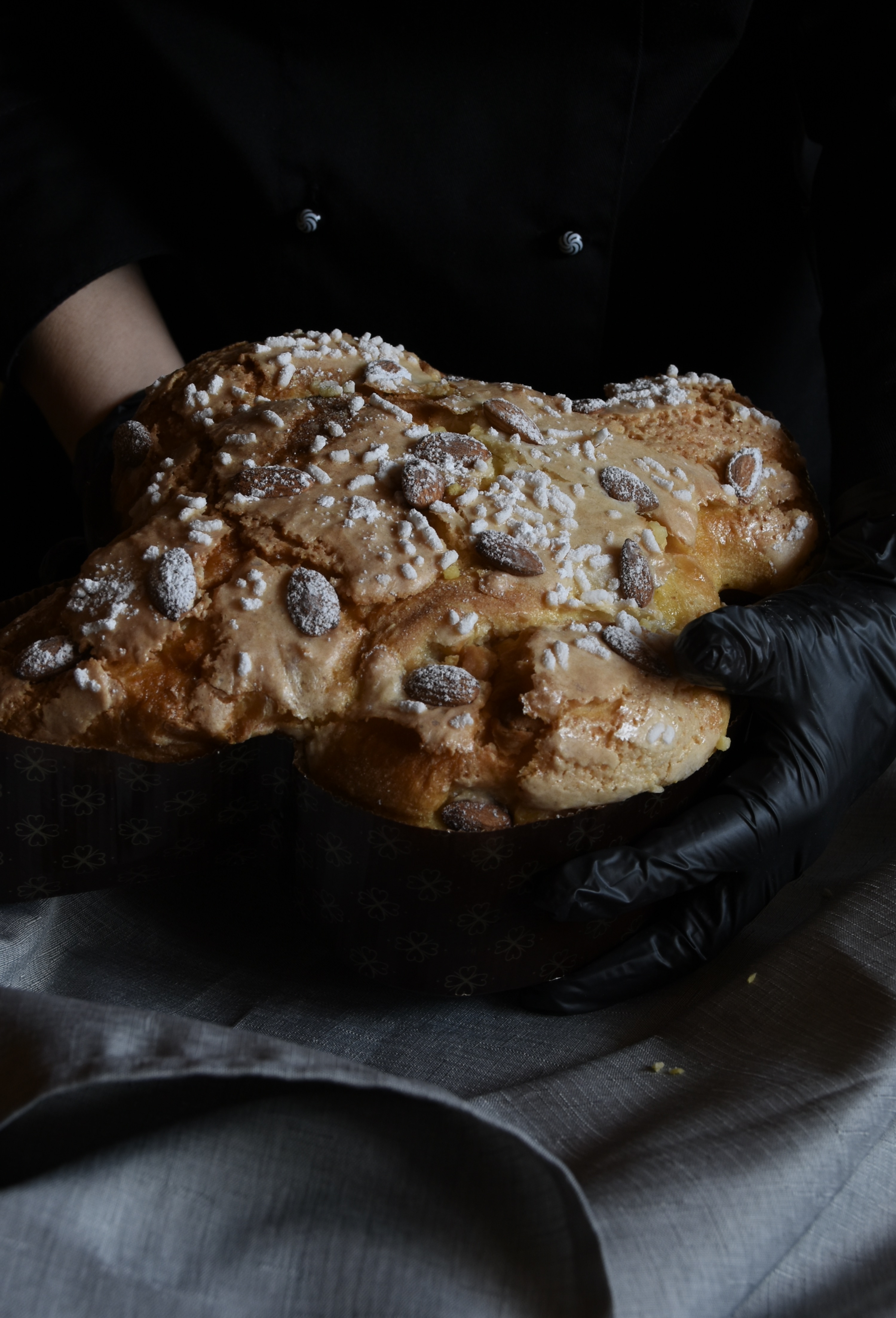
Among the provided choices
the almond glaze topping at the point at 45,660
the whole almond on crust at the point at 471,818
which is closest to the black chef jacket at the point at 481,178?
the whole almond on crust at the point at 471,818

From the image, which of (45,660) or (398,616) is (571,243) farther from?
(45,660)

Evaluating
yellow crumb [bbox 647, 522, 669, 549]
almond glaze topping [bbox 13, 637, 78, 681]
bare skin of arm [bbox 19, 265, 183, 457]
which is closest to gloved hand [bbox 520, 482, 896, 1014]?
yellow crumb [bbox 647, 522, 669, 549]

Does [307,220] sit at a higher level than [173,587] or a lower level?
higher

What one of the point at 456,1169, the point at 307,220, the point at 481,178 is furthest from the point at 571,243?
the point at 456,1169

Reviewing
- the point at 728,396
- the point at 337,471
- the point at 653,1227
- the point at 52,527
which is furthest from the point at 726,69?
the point at 653,1227

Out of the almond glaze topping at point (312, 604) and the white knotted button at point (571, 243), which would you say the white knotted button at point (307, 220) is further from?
the almond glaze topping at point (312, 604)

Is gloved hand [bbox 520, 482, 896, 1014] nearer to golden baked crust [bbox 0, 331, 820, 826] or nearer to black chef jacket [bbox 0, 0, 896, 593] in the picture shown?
golden baked crust [bbox 0, 331, 820, 826]
